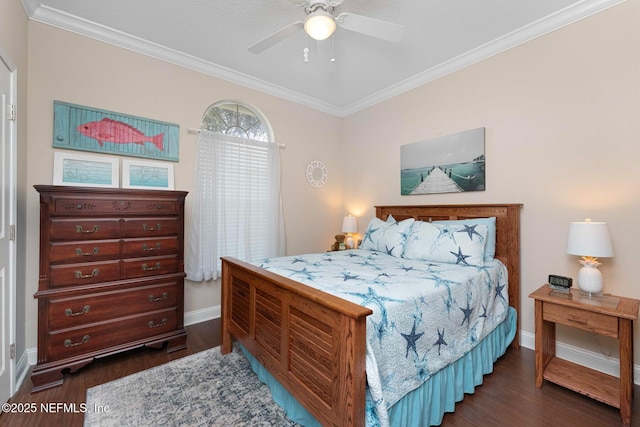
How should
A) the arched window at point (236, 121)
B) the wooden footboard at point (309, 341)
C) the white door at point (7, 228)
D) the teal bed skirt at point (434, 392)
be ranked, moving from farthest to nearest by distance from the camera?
the arched window at point (236, 121) → the white door at point (7, 228) → the teal bed skirt at point (434, 392) → the wooden footboard at point (309, 341)

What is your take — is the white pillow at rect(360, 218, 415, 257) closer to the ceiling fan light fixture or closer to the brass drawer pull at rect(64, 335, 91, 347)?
the ceiling fan light fixture

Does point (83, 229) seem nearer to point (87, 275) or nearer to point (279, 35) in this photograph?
point (87, 275)

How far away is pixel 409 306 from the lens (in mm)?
1455

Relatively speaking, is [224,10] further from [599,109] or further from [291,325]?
[599,109]

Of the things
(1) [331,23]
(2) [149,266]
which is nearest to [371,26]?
(1) [331,23]

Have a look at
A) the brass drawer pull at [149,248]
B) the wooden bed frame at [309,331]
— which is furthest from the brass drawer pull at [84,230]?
the wooden bed frame at [309,331]

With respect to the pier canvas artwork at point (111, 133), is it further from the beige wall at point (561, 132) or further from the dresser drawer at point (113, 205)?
the beige wall at point (561, 132)

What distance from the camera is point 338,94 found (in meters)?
3.81

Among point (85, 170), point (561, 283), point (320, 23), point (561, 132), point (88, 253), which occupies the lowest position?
point (561, 283)

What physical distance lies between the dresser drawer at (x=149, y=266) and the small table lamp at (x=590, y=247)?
120 inches

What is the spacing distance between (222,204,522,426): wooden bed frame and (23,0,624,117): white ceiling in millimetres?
1567

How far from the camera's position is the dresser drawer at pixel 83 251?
191cm

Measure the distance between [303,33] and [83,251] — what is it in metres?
2.54

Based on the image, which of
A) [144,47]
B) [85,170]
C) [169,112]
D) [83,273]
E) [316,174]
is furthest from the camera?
[316,174]
